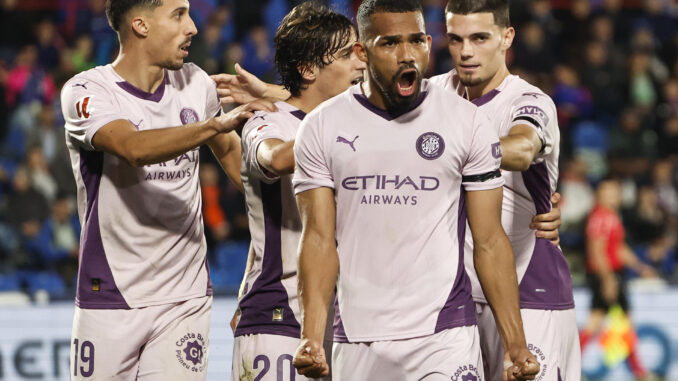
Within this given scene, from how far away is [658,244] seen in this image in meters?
12.7

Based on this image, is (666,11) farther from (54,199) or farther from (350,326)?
(350,326)

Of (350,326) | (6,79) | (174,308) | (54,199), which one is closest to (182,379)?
(174,308)

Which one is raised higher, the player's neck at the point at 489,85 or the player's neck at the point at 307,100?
the player's neck at the point at 489,85

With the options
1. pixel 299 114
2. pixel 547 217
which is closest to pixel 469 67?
pixel 547 217

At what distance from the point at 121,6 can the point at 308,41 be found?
118 centimetres

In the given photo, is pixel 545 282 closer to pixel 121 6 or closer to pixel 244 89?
pixel 244 89

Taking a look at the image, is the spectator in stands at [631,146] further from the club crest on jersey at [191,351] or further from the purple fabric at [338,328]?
the purple fabric at [338,328]

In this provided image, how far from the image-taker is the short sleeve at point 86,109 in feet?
17.2

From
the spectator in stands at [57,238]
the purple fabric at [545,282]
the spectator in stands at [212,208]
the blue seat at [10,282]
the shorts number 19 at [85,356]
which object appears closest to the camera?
the shorts number 19 at [85,356]

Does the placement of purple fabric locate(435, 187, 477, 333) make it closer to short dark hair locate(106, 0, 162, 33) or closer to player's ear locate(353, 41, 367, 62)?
player's ear locate(353, 41, 367, 62)

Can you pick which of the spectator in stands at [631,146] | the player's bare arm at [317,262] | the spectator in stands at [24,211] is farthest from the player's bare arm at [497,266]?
the spectator in stands at [631,146]

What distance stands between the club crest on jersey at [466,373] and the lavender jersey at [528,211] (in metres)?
1.10

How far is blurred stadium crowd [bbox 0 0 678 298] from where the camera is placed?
1247 centimetres

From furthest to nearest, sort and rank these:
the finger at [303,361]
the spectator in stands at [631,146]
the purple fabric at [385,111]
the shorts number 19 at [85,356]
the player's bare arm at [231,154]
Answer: the spectator in stands at [631,146] < the player's bare arm at [231,154] < the shorts number 19 at [85,356] < the purple fabric at [385,111] < the finger at [303,361]
